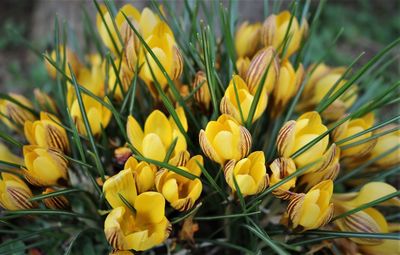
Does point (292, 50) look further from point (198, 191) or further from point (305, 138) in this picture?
point (198, 191)

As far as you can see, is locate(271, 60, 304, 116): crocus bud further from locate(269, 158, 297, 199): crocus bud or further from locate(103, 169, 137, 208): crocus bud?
locate(103, 169, 137, 208): crocus bud

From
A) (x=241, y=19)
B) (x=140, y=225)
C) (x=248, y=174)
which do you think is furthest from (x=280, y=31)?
(x=241, y=19)

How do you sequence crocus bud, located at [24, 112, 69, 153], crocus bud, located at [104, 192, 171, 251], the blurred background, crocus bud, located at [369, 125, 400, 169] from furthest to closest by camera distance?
1. the blurred background
2. crocus bud, located at [369, 125, 400, 169]
3. crocus bud, located at [24, 112, 69, 153]
4. crocus bud, located at [104, 192, 171, 251]

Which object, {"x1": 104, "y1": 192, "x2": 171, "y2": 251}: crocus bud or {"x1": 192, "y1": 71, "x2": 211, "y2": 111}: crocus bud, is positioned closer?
{"x1": 104, "y1": 192, "x2": 171, "y2": 251}: crocus bud

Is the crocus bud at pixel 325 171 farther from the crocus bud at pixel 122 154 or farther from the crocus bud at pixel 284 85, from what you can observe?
the crocus bud at pixel 122 154

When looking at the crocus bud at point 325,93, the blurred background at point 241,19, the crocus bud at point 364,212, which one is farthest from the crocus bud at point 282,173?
the blurred background at point 241,19

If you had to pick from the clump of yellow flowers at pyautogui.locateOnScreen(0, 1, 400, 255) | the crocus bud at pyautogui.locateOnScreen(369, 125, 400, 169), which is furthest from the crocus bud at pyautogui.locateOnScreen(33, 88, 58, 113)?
the crocus bud at pyautogui.locateOnScreen(369, 125, 400, 169)
